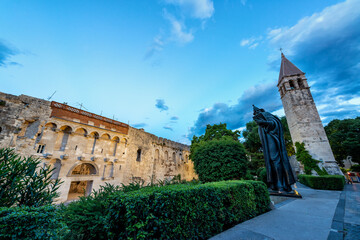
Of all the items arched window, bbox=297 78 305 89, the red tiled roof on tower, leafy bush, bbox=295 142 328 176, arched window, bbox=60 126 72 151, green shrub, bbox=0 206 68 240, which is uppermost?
the red tiled roof on tower

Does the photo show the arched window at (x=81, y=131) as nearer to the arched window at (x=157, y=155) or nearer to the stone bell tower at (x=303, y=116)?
the arched window at (x=157, y=155)

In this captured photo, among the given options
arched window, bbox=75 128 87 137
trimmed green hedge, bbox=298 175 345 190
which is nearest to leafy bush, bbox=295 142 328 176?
trimmed green hedge, bbox=298 175 345 190

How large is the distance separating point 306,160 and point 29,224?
25759mm

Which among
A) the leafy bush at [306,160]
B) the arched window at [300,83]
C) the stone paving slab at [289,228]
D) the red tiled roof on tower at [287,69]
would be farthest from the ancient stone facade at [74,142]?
the arched window at [300,83]

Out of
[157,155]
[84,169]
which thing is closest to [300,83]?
[157,155]

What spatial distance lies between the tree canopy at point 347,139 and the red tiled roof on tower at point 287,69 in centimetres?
1260

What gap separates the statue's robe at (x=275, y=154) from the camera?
24.8 ft

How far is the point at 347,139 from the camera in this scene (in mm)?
20953

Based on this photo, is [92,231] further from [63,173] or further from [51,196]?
[63,173]

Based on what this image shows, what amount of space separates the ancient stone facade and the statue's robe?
35.8ft

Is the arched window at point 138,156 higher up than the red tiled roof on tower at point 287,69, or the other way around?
the red tiled roof on tower at point 287,69

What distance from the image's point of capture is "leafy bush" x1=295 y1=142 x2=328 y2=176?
17000 millimetres

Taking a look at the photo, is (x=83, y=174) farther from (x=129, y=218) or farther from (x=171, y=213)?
(x=171, y=213)

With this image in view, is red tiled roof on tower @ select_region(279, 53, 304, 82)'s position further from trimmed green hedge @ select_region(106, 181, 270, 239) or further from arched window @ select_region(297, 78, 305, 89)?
trimmed green hedge @ select_region(106, 181, 270, 239)
